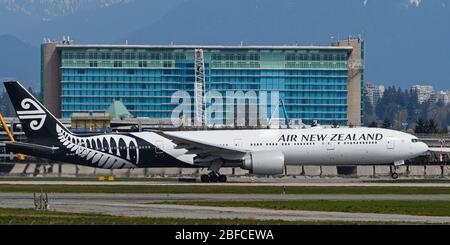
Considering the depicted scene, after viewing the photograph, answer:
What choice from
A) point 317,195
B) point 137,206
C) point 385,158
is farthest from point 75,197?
point 385,158

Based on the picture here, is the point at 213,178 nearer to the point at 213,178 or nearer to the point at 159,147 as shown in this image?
the point at 213,178

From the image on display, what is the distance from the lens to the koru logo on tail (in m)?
77.8

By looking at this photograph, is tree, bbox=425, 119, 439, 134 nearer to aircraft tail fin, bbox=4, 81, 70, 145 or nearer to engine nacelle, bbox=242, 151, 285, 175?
engine nacelle, bbox=242, 151, 285, 175

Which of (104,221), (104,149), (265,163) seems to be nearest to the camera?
(104,221)

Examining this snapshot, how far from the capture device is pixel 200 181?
78.4m

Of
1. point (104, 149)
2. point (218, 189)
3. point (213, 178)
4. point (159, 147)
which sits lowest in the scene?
point (218, 189)

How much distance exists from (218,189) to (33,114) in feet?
54.5

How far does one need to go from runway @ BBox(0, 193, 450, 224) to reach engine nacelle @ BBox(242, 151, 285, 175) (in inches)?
564

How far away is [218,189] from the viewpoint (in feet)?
221

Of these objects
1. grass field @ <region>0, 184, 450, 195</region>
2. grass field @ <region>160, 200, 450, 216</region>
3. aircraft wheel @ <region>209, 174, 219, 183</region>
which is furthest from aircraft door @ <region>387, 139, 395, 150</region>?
grass field @ <region>160, 200, 450, 216</region>

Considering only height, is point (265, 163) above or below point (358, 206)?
above

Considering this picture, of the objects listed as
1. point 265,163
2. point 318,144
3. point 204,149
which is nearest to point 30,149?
point 204,149
